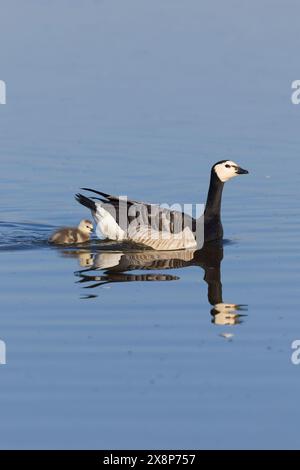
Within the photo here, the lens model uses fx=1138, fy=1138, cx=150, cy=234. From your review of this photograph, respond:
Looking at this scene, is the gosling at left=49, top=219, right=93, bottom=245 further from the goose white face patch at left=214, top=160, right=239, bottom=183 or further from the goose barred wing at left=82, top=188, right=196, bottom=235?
the goose white face patch at left=214, top=160, right=239, bottom=183

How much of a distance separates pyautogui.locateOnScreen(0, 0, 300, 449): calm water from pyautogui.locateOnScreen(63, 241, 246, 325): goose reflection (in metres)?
0.04

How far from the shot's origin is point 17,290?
38.5 feet

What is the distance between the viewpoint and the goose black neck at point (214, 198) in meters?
14.9

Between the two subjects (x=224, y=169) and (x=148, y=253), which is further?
(x=224, y=169)

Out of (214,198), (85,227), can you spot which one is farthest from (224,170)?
(85,227)

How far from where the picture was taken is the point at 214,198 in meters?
15.1

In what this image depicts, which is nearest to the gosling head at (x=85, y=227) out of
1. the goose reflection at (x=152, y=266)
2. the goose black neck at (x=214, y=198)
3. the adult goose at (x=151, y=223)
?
the goose reflection at (x=152, y=266)

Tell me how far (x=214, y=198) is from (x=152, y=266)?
2072 mm

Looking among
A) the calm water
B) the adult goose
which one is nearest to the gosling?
the calm water

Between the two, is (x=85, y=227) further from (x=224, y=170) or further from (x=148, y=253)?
(x=224, y=170)

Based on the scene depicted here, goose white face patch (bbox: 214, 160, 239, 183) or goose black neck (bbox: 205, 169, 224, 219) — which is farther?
goose white face patch (bbox: 214, 160, 239, 183)

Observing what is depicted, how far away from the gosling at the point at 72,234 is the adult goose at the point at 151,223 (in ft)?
1.64

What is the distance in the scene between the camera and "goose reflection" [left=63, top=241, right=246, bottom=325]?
439 inches
